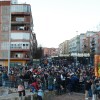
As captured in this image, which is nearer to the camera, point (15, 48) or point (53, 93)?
point (53, 93)

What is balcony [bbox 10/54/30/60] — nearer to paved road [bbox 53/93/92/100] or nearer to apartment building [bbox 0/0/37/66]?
apartment building [bbox 0/0/37/66]

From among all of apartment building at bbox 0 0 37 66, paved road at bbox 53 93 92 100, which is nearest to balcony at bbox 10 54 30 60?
apartment building at bbox 0 0 37 66

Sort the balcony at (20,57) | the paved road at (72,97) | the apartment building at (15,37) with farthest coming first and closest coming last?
Result: the apartment building at (15,37)
the balcony at (20,57)
the paved road at (72,97)

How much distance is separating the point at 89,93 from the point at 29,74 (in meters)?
5.76

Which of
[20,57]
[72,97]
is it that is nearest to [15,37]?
[20,57]

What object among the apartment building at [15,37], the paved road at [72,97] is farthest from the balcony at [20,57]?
the paved road at [72,97]

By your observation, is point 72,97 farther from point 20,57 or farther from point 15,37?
point 15,37

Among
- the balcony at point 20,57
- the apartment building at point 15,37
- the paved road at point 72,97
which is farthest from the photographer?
the apartment building at point 15,37

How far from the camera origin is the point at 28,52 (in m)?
78.5

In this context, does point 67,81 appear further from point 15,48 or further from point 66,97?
point 15,48

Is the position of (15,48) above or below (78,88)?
above

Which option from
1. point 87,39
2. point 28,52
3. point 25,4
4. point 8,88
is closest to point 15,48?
point 28,52

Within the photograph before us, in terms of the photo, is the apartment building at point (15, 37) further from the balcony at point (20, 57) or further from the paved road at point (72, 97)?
the paved road at point (72, 97)

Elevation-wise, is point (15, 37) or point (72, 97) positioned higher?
point (15, 37)
